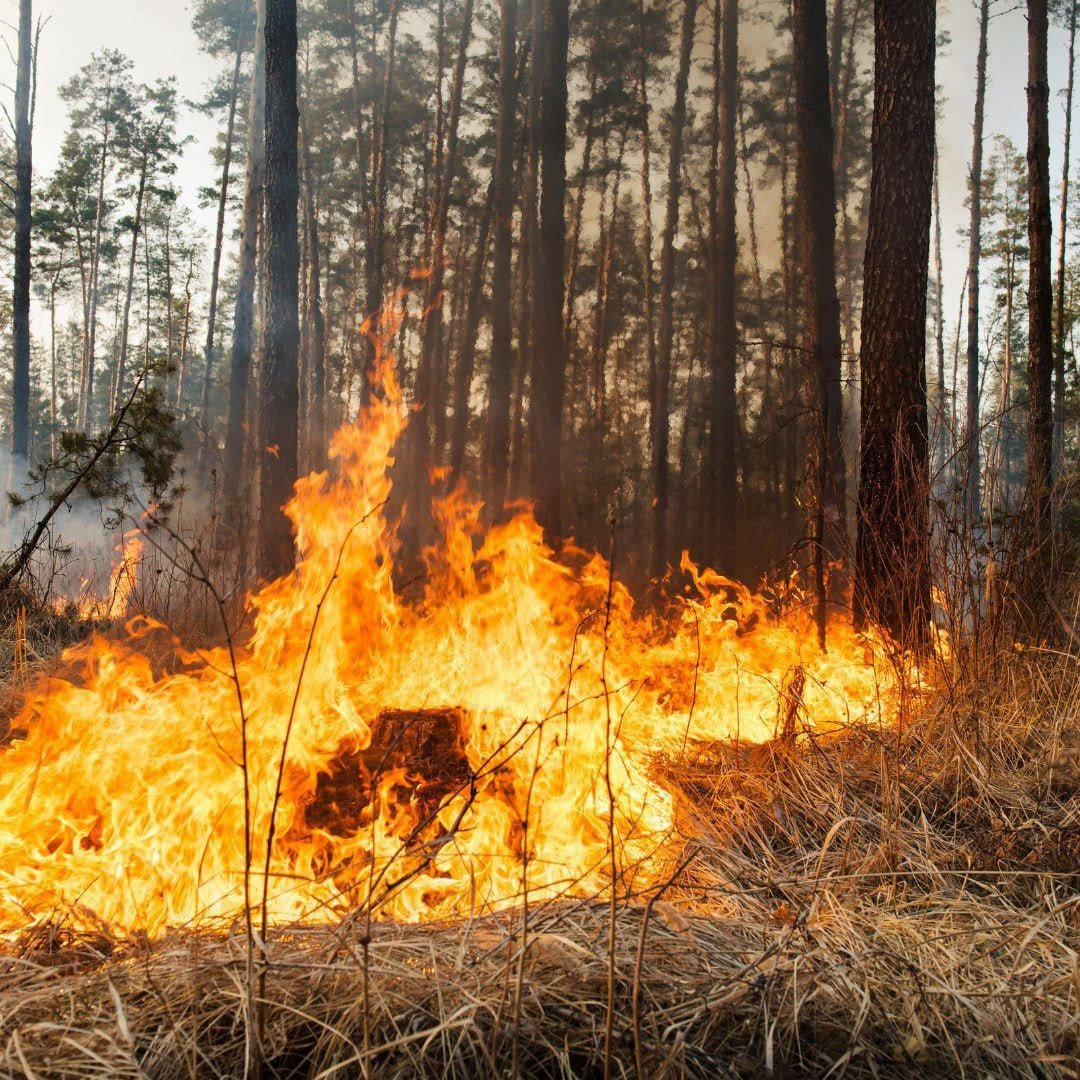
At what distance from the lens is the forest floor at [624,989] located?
1.42 m

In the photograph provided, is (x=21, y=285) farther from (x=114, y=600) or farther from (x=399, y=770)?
(x=399, y=770)

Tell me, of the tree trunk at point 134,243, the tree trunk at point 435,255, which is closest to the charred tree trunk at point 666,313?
the tree trunk at point 435,255

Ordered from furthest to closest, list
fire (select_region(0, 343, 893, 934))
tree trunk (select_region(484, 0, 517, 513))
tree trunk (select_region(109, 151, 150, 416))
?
tree trunk (select_region(109, 151, 150, 416)) < tree trunk (select_region(484, 0, 517, 513)) < fire (select_region(0, 343, 893, 934))

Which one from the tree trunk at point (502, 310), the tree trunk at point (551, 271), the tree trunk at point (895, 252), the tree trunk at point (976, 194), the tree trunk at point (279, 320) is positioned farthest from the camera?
the tree trunk at point (976, 194)

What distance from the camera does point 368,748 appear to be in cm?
340

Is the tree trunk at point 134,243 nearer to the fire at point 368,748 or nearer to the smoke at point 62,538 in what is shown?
the smoke at point 62,538

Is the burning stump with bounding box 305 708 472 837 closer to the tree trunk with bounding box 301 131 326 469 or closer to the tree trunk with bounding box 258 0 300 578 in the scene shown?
the tree trunk with bounding box 258 0 300 578

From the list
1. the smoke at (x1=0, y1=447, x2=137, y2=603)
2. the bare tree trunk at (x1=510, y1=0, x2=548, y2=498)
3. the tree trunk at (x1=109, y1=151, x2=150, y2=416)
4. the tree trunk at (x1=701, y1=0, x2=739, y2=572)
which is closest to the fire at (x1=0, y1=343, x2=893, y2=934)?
the smoke at (x1=0, y1=447, x2=137, y2=603)

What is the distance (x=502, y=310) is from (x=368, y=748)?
11276mm

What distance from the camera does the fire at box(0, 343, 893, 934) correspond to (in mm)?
2645

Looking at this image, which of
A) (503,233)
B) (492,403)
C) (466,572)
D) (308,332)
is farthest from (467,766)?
(308,332)

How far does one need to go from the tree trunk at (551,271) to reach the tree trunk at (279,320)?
11.0ft

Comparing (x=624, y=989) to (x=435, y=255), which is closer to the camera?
(x=624, y=989)

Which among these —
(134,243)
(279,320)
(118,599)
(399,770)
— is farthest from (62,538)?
(134,243)
